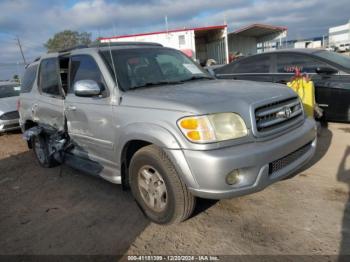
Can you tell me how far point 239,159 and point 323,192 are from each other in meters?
1.63

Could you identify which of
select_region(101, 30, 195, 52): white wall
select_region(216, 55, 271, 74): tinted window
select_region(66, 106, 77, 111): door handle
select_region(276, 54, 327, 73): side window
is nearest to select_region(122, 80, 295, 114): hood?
select_region(66, 106, 77, 111): door handle

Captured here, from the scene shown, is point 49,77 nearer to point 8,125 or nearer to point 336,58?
point 8,125

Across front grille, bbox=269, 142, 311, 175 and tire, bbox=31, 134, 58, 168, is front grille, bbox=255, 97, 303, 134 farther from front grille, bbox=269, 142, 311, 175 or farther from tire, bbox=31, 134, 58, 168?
tire, bbox=31, 134, 58, 168

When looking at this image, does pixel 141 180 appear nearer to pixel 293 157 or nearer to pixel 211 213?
pixel 211 213

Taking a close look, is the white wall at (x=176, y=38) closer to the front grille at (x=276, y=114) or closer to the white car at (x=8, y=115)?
the white car at (x=8, y=115)

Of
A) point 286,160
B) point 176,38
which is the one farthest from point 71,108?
point 176,38

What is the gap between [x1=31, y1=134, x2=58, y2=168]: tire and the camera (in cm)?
577

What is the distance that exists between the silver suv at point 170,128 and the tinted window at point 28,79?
1315 mm

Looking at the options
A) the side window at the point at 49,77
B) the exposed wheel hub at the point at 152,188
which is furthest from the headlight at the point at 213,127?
the side window at the point at 49,77

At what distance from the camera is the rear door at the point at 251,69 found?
728 cm

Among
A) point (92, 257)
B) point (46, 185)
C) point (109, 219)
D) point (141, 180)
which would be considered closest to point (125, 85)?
point (141, 180)

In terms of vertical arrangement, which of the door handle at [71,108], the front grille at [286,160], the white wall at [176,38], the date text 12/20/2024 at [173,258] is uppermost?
the white wall at [176,38]

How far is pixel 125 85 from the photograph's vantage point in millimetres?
3801

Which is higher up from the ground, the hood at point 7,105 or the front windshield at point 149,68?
the front windshield at point 149,68
